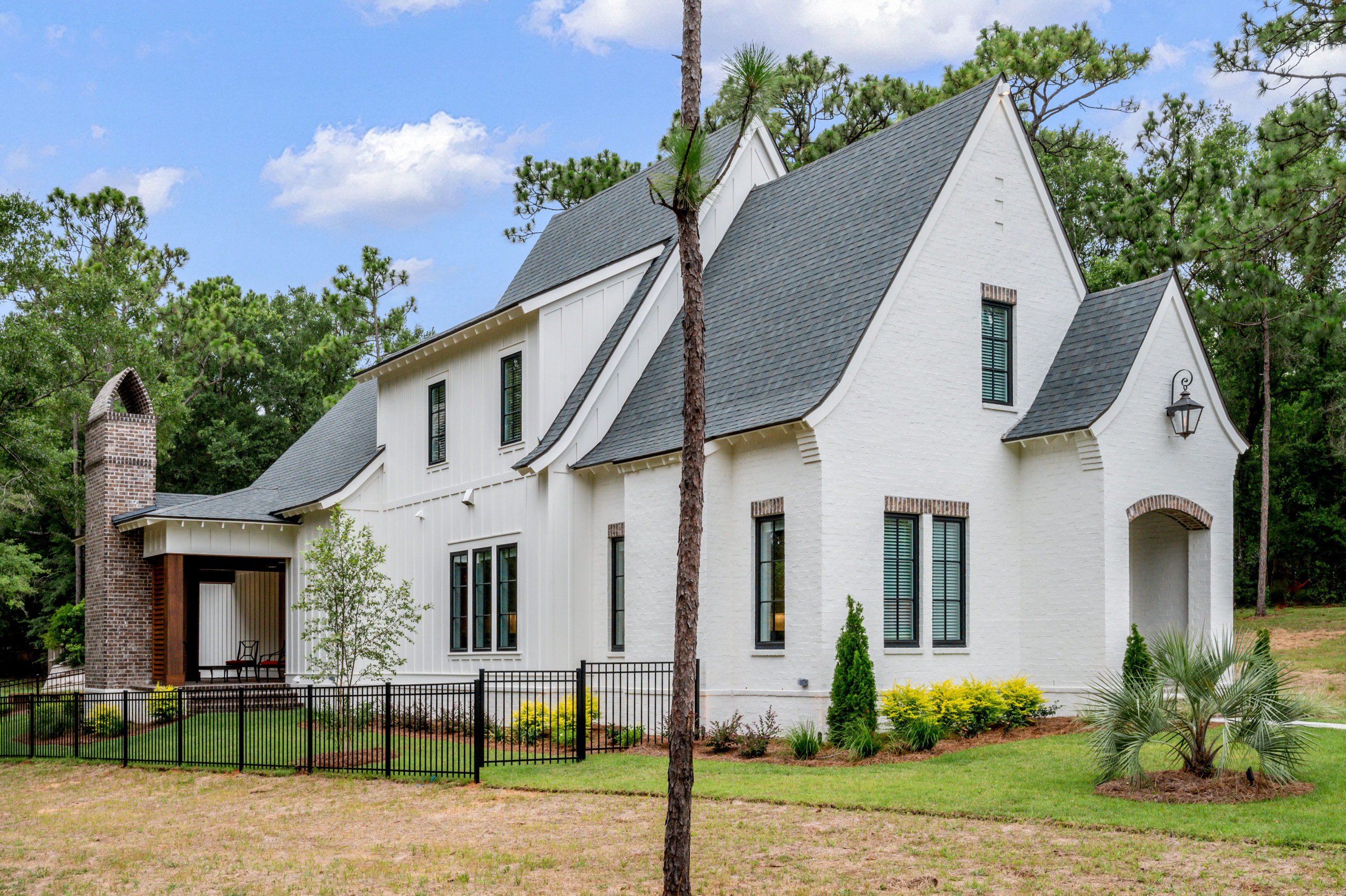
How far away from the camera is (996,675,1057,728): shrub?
54.1 ft

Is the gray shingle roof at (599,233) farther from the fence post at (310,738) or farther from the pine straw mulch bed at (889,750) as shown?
the pine straw mulch bed at (889,750)

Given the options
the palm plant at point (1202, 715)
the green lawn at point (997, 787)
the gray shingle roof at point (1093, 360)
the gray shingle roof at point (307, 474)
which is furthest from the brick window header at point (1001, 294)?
the gray shingle roof at point (307, 474)

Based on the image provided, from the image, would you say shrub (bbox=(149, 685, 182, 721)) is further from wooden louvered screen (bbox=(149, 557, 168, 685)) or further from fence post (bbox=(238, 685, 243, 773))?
fence post (bbox=(238, 685, 243, 773))

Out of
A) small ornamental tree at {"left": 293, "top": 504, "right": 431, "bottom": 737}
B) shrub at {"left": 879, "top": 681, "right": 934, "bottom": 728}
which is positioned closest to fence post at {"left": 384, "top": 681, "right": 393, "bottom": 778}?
small ornamental tree at {"left": 293, "top": 504, "right": 431, "bottom": 737}

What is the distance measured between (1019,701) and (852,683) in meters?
2.48

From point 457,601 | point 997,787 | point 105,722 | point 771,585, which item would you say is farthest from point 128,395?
point 997,787

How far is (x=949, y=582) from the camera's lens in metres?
17.9

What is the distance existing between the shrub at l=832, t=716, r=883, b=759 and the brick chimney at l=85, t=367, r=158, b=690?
16.8 metres

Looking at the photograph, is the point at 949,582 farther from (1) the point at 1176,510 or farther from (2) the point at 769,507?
(1) the point at 1176,510

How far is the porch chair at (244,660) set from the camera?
1147 inches

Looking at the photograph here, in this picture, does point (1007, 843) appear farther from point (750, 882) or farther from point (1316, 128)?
point (1316, 128)

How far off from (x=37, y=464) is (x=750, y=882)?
2394 centimetres

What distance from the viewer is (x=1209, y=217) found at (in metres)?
24.0

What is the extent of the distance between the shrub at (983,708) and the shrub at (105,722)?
15545 mm
